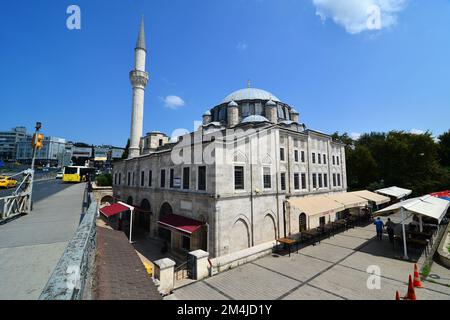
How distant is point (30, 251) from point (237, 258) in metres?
9.90

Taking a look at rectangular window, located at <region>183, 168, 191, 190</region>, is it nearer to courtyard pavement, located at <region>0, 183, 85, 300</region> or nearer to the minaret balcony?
courtyard pavement, located at <region>0, 183, 85, 300</region>

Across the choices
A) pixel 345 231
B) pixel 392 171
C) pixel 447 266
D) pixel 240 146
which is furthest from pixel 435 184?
pixel 240 146

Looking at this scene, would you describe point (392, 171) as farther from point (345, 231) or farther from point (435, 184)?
point (345, 231)

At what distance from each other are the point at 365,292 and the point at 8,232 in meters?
14.0

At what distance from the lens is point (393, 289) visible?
939 cm

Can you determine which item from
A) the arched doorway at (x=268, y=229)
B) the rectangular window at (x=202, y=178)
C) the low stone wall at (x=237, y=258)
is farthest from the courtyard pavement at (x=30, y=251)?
the arched doorway at (x=268, y=229)

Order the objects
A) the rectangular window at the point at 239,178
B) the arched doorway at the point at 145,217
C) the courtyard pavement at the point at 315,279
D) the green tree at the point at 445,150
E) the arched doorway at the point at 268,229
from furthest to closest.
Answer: the green tree at the point at 445,150 → the arched doorway at the point at 145,217 → the arched doorway at the point at 268,229 → the rectangular window at the point at 239,178 → the courtyard pavement at the point at 315,279

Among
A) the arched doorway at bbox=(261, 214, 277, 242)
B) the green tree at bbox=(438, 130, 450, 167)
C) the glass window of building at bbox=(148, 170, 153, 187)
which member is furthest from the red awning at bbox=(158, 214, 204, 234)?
the green tree at bbox=(438, 130, 450, 167)

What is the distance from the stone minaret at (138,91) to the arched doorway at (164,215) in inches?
599

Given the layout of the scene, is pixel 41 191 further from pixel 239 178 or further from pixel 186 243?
pixel 239 178

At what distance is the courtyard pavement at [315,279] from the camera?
358 inches

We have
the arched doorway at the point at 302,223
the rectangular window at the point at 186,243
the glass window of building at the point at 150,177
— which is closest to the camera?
the rectangular window at the point at 186,243

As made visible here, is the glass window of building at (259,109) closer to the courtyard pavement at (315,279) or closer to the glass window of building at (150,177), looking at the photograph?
the glass window of building at (150,177)

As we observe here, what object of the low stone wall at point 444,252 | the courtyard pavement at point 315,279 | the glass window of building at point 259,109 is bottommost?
the courtyard pavement at point 315,279
